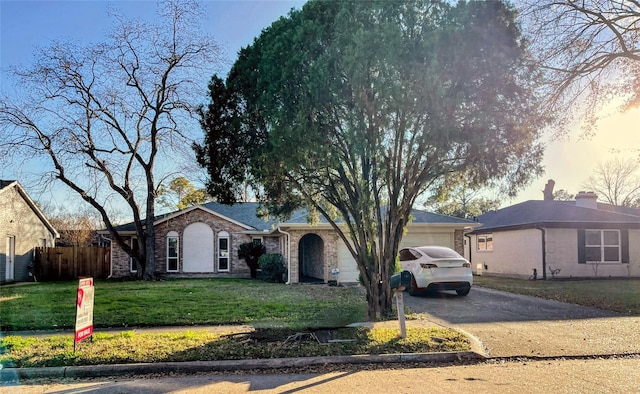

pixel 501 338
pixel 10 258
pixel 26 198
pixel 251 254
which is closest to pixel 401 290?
pixel 501 338

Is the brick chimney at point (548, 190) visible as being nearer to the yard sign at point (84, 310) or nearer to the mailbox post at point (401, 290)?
the mailbox post at point (401, 290)

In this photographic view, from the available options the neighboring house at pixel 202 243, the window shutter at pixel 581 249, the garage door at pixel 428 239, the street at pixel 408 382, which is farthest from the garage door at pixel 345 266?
the street at pixel 408 382

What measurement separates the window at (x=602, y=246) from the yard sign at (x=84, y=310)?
68.8 feet

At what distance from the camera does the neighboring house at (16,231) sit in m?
24.2

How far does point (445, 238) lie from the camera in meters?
20.3

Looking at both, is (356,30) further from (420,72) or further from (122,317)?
(122,317)

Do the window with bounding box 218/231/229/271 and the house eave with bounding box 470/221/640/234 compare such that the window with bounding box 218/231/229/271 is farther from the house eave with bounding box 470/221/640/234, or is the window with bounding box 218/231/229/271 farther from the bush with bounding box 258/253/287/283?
the house eave with bounding box 470/221/640/234

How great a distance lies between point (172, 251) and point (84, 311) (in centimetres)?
1903

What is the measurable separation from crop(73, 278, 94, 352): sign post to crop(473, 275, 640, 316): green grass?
38.5 feet

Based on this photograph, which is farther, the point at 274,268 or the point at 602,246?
the point at 602,246

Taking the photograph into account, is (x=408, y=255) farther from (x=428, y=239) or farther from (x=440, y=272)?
(x=428, y=239)

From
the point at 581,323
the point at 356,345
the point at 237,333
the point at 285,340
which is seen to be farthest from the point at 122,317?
the point at 581,323

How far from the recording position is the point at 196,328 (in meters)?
9.77

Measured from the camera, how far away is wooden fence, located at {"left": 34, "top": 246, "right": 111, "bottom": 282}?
26.2 m
